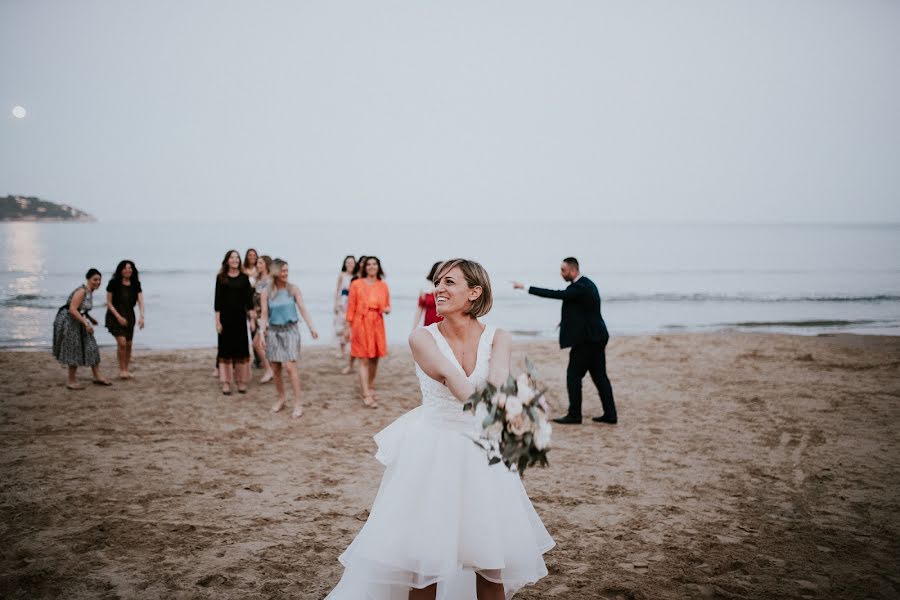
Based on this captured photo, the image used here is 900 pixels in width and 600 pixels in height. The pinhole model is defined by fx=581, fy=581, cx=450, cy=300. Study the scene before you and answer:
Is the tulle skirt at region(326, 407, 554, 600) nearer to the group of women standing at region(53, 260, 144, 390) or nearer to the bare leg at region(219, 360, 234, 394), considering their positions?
the bare leg at region(219, 360, 234, 394)

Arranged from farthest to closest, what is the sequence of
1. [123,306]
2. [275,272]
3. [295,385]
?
[123,306] < [295,385] < [275,272]

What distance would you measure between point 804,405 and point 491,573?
7.64m

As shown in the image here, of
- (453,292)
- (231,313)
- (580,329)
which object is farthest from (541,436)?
(231,313)

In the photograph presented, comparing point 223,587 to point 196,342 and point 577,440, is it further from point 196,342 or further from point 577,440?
point 196,342

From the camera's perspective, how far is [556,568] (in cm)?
412

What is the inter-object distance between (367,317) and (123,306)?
4.33 metres

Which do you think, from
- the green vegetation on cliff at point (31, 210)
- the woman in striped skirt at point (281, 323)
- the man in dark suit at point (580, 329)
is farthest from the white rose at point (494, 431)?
the green vegetation on cliff at point (31, 210)

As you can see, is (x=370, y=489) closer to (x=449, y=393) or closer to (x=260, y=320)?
(x=449, y=393)

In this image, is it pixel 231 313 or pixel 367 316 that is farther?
pixel 231 313

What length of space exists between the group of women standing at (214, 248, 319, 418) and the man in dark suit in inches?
124

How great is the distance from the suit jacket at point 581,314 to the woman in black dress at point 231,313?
15.0 ft

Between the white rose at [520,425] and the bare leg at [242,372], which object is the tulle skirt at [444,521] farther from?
the bare leg at [242,372]

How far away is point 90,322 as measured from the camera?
9320 millimetres

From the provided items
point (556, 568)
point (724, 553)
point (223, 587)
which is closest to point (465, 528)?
point (556, 568)
